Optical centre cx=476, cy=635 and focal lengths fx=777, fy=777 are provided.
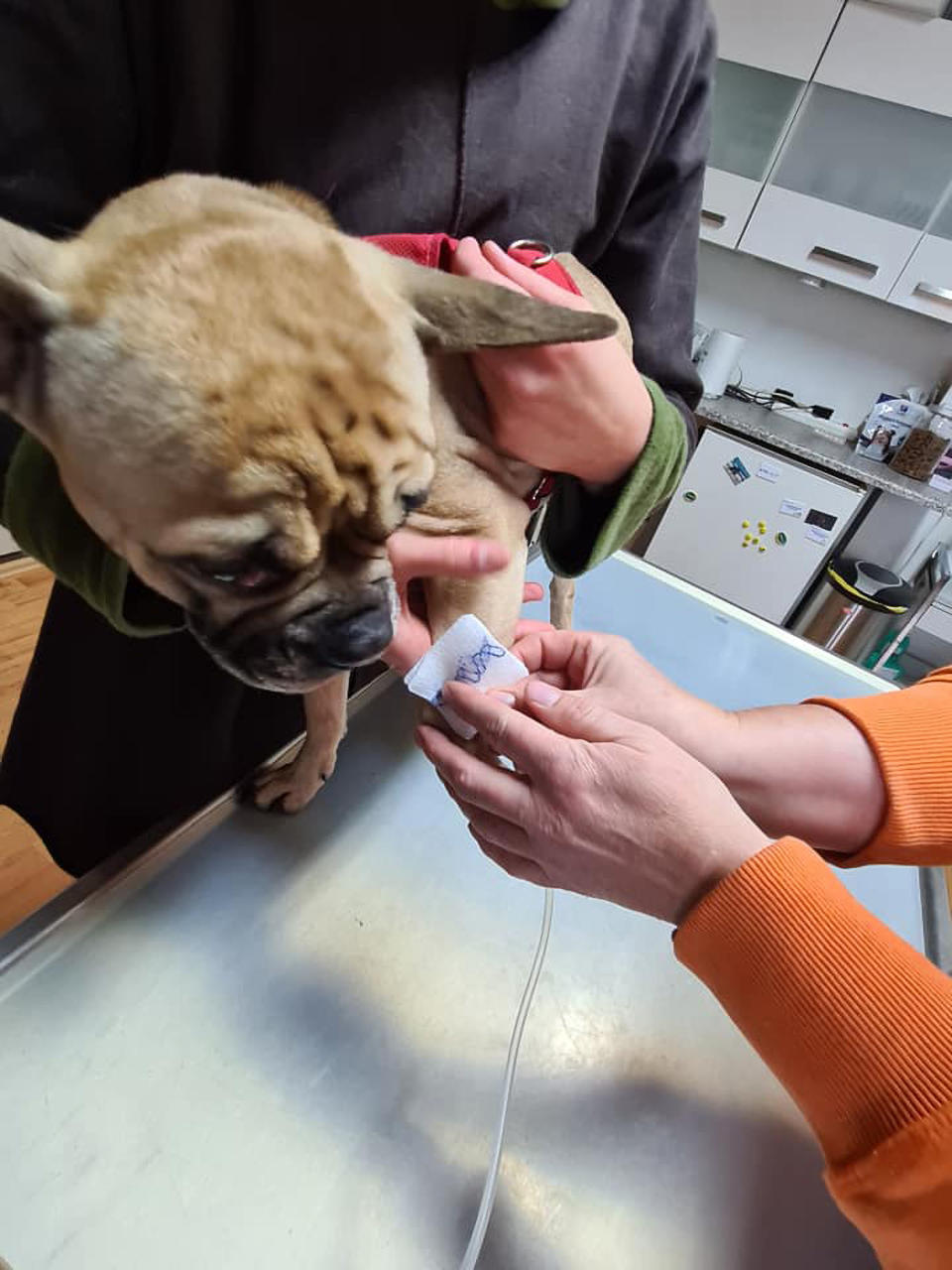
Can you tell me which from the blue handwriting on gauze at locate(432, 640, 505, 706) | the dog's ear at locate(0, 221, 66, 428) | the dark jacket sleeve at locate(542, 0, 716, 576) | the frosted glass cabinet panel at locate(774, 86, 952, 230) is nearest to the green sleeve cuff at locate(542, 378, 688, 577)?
the dark jacket sleeve at locate(542, 0, 716, 576)

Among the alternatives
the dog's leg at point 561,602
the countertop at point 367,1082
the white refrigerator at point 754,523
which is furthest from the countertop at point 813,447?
the countertop at point 367,1082

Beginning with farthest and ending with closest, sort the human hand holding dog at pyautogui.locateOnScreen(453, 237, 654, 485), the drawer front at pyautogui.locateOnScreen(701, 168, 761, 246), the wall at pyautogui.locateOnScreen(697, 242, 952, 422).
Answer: the wall at pyautogui.locateOnScreen(697, 242, 952, 422)
the drawer front at pyautogui.locateOnScreen(701, 168, 761, 246)
the human hand holding dog at pyautogui.locateOnScreen(453, 237, 654, 485)

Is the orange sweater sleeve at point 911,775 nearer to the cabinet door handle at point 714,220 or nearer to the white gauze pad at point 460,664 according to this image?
the white gauze pad at point 460,664

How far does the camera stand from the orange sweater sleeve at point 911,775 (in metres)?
0.81

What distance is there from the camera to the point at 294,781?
0.88 meters

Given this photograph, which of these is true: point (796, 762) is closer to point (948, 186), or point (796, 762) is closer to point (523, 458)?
point (523, 458)

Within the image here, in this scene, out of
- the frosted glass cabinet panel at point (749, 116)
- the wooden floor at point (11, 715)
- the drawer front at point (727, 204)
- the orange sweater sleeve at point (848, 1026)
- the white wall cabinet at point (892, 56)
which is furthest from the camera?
the drawer front at point (727, 204)

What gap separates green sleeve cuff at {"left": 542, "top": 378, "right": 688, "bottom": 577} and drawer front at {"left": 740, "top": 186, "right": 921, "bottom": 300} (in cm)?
289

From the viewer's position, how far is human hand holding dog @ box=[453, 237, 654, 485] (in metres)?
0.74

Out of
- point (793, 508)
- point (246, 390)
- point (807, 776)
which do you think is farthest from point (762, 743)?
point (793, 508)

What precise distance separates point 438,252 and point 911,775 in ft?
2.36

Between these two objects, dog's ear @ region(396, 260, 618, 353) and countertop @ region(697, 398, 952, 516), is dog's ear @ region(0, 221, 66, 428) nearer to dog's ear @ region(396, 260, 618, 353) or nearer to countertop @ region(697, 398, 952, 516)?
dog's ear @ region(396, 260, 618, 353)

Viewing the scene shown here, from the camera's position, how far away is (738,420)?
337 cm

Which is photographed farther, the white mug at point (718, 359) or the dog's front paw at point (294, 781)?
the white mug at point (718, 359)
